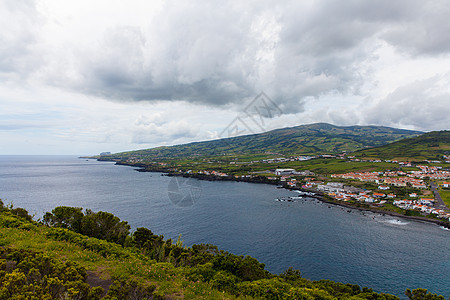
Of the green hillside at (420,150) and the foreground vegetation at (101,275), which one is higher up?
the green hillside at (420,150)

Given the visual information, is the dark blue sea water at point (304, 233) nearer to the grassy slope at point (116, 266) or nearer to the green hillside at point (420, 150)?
the grassy slope at point (116, 266)

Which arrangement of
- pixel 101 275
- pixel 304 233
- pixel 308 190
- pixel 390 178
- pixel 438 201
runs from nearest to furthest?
1. pixel 101 275
2. pixel 304 233
3. pixel 438 201
4. pixel 308 190
5. pixel 390 178

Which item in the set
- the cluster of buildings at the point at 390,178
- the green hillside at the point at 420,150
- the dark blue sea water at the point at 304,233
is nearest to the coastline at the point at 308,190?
the dark blue sea water at the point at 304,233

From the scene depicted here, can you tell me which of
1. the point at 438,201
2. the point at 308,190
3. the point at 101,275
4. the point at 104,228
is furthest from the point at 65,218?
the point at 438,201

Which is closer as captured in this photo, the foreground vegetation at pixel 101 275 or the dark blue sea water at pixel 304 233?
the foreground vegetation at pixel 101 275

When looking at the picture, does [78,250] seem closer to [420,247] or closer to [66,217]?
[66,217]

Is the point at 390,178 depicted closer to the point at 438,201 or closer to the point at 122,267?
the point at 438,201
